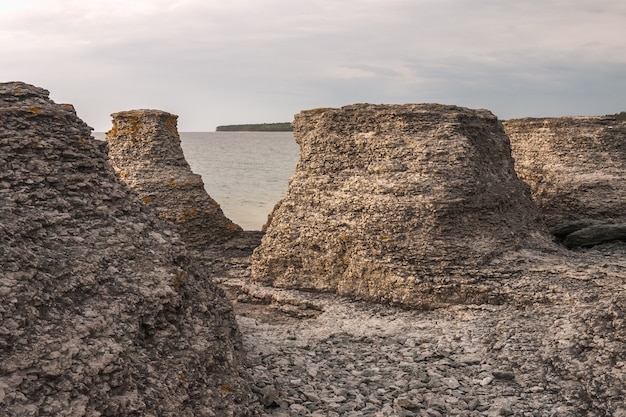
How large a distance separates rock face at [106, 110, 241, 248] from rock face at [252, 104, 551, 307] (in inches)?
140

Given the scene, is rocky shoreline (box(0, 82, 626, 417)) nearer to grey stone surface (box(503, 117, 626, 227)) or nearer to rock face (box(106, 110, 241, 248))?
rock face (box(106, 110, 241, 248))

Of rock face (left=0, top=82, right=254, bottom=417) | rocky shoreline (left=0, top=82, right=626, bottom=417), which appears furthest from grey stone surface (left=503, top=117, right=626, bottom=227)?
rock face (left=0, top=82, right=254, bottom=417)

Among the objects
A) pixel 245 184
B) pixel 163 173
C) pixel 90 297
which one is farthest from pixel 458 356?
pixel 245 184

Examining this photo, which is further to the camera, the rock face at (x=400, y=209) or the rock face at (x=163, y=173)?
the rock face at (x=163, y=173)

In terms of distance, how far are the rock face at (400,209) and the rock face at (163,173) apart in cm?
356

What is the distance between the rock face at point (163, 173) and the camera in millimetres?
17750

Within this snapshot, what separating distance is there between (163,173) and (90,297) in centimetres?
1211

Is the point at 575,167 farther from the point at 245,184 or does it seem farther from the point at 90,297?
the point at 245,184

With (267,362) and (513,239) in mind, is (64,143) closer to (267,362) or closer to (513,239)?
(267,362)

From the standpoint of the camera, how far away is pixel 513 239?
13.4 meters

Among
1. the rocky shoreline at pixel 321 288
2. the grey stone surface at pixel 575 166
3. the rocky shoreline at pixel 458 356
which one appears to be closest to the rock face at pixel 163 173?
the rocky shoreline at pixel 321 288

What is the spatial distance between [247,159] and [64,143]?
8744cm

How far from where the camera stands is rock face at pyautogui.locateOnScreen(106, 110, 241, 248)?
58.2ft

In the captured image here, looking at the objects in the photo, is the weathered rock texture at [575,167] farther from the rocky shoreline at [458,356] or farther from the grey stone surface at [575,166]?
the rocky shoreline at [458,356]
